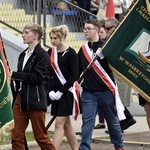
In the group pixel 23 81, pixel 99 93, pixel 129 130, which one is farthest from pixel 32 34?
pixel 129 130

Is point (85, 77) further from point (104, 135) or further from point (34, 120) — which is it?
point (104, 135)

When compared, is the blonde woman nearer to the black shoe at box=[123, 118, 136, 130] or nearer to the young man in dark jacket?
the young man in dark jacket

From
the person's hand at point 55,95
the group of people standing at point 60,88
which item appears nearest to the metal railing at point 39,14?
the group of people standing at point 60,88

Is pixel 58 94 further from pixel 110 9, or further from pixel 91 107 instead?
pixel 110 9

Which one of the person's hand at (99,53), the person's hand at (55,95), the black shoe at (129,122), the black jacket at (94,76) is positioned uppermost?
the person's hand at (99,53)

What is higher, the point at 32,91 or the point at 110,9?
the point at 110,9

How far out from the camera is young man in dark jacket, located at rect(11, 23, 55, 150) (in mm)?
9148

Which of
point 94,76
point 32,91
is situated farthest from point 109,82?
point 32,91

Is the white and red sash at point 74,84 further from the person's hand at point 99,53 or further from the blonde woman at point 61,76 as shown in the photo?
the person's hand at point 99,53

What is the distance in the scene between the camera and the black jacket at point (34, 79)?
9.12m

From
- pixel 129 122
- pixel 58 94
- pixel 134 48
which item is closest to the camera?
pixel 134 48

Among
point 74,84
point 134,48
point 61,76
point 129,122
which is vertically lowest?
point 129,122

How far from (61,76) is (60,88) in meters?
0.16

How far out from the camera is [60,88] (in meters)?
9.86
